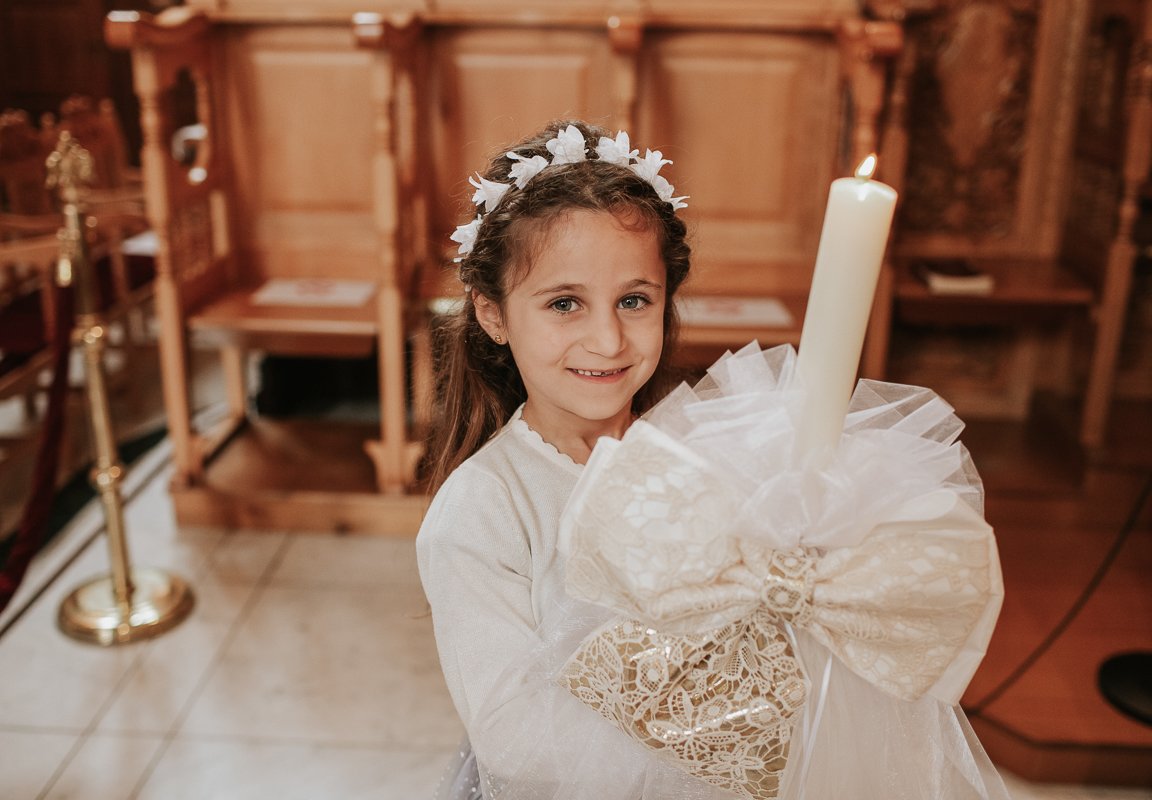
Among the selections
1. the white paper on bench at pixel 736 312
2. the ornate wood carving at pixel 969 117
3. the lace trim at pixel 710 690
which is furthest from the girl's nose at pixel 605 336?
the ornate wood carving at pixel 969 117

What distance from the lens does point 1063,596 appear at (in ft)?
9.41

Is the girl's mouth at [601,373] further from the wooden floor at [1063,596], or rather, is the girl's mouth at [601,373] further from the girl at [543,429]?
the wooden floor at [1063,596]

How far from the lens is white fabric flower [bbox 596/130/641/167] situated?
1201 mm

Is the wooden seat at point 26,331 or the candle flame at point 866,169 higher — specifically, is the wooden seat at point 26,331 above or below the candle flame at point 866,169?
below

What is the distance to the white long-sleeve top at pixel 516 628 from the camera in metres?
0.98

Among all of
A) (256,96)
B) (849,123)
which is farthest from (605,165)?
(256,96)

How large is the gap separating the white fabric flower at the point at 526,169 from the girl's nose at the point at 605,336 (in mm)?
180

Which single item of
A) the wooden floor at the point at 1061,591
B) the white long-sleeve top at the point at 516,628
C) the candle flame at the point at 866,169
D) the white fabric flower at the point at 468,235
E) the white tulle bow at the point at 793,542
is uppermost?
the candle flame at the point at 866,169

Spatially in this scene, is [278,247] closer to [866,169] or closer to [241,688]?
[241,688]

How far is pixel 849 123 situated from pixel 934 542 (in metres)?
2.72

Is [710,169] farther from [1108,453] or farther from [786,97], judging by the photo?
[1108,453]

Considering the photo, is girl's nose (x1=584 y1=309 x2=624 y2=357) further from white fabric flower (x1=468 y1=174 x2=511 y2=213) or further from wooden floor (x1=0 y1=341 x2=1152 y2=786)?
wooden floor (x1=0 y1=341 x2=1152 y2=786)

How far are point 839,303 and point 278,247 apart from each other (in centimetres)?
311

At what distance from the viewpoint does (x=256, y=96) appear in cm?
344
